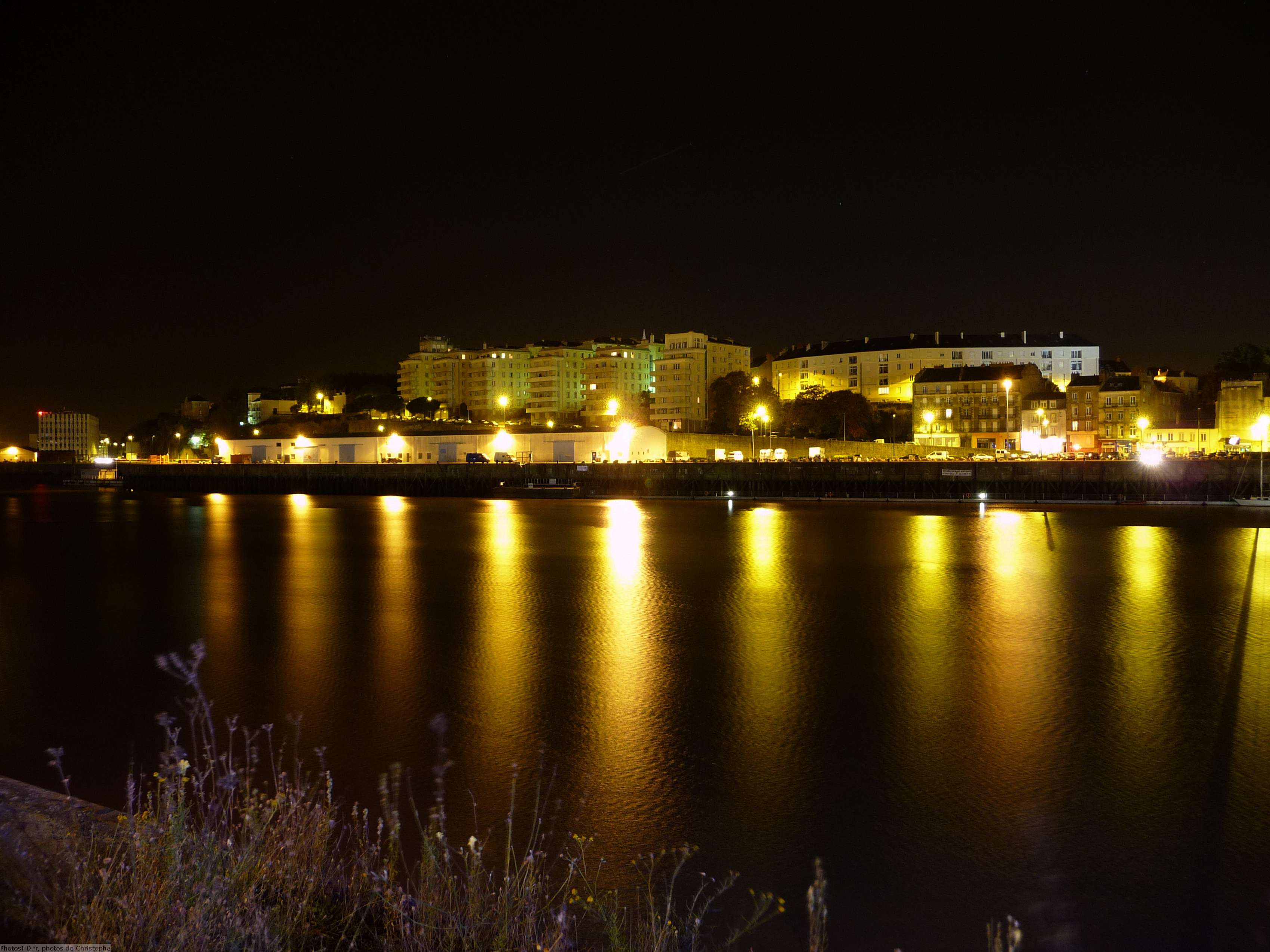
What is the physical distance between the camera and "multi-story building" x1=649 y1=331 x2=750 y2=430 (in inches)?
4200

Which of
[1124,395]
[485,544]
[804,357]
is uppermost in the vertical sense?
[804,357]

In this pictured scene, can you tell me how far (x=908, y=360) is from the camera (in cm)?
10212

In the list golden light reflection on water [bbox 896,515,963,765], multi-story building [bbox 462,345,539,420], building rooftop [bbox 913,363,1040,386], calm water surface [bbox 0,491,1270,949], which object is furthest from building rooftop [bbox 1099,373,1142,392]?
multi-story building [bbox 462,345,539,420]

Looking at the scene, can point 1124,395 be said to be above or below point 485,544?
above

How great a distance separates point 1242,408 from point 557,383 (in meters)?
73.4

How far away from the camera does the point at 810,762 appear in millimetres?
8391

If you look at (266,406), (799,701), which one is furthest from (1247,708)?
(266,406)

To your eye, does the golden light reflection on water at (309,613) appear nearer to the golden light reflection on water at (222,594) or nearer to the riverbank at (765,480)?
the golden light reflection on water at (222,594)

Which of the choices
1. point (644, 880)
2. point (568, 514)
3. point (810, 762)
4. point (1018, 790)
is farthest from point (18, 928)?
point (568, 514)

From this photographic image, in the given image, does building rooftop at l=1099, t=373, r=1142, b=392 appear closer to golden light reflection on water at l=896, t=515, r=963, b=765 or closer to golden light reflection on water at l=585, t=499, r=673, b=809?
golden light reflection on water at l=896, t=515, r=963, b=765

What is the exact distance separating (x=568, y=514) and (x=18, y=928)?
124 ft

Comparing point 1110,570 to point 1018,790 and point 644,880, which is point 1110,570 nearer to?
point 1018,790

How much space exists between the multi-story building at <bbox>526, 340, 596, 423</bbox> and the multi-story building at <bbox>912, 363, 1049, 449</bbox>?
45.2m

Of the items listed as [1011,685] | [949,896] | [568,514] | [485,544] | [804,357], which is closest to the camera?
[949,896]
